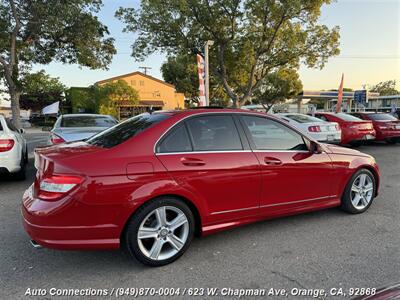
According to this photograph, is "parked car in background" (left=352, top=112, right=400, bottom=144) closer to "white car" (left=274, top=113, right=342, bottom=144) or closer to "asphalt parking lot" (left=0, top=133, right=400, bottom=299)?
"white car" (left=274, top=113, right=342, bottom=144)

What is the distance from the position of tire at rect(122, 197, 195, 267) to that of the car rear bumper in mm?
161

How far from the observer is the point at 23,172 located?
675cm

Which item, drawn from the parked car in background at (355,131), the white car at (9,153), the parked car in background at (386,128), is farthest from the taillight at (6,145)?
the parked car in background at (386,128)

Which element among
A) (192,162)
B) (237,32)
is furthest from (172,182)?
(237,32)

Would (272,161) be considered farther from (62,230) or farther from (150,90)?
(150,90)

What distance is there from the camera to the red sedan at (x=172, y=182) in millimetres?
2799

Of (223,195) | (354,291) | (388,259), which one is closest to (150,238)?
(223,195)

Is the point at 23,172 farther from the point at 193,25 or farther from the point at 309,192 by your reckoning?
the point at 193,25

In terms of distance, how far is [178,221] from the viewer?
3.18 metres

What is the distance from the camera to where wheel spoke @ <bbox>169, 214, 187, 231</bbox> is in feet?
10.3

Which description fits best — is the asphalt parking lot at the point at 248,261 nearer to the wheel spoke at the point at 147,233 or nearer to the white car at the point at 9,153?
the wheel spoke at the point at 147,233

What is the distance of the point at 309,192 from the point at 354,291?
1.46m

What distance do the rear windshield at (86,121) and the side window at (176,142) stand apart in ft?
16.2

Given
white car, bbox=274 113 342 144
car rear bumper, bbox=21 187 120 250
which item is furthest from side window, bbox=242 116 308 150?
white car, bbox=274 113 342 144
